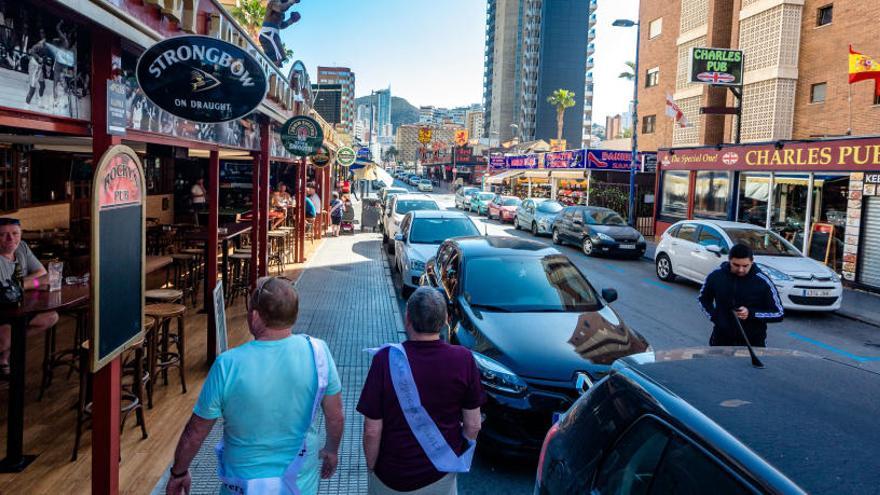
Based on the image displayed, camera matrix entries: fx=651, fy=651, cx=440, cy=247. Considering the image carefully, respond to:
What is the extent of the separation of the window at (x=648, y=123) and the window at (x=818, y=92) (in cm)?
1064

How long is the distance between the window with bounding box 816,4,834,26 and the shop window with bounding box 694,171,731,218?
24.5 ft

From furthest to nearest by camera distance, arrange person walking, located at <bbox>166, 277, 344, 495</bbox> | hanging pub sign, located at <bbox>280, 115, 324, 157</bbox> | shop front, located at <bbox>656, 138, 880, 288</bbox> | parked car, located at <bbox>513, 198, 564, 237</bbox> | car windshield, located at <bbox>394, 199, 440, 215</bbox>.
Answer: parked car, located at <bbox>513, 198, 564, 237</bbox>
car windshield, located at <bbox>394, 199, 440, 215</bbox>
shop front, located at <bbox>656, 138, 880, 288</bbox>
hanging pub sign, located at <bbox>280, 115, 324, 157</bbox>
person walking, located at <bbox>166, 277, 344, 495</bbox>

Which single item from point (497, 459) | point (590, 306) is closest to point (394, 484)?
point (497, 459)

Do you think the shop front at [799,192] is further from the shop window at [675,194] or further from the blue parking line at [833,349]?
the blue parking line at [833,349]

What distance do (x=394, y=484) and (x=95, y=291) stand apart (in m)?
1.94

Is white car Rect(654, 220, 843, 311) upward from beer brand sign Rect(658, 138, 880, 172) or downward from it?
downward

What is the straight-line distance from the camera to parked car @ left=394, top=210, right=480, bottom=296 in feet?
40.0

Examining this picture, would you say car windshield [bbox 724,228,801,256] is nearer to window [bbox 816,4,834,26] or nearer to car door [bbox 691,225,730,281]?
car door [bbox 691,225,730,281]

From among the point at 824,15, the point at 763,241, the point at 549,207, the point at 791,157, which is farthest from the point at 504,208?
the point at 763,241

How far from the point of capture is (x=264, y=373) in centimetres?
291

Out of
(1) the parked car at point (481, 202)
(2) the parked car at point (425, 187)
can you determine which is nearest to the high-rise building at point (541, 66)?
(2) the parked car at point (425, 187)

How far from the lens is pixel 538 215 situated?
27.5 metres

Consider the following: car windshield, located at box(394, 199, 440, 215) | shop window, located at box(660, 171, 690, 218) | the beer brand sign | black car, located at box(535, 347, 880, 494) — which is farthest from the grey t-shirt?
shop window, located at box(660, 171, 690, 218)

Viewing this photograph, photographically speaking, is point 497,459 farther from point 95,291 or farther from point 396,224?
point 396,224
